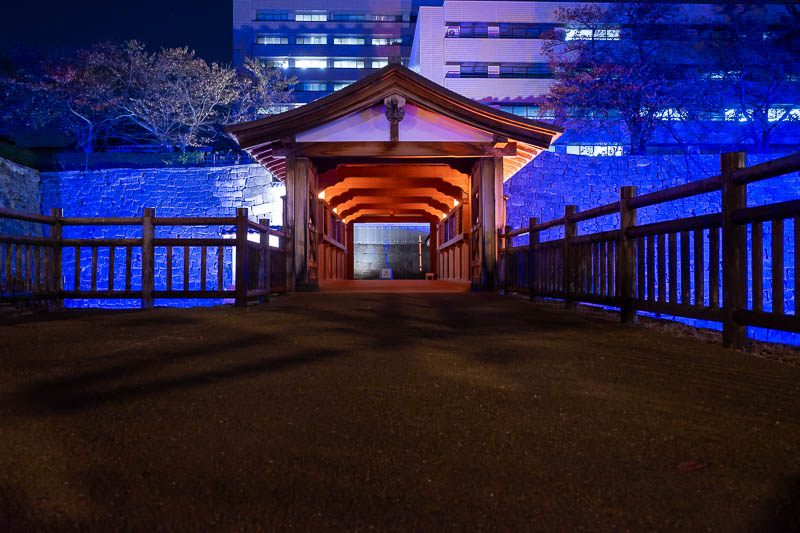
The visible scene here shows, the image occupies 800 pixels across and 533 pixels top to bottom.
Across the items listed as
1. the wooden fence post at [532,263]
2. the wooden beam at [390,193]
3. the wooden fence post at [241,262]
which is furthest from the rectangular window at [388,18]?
the wooden fence post at [241,262]

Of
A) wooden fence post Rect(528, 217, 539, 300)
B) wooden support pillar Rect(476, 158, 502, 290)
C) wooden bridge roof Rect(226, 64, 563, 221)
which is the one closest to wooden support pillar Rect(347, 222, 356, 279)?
wooden bridge roof Rect(226, 64, 563, 221)

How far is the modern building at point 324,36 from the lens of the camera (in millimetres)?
51281

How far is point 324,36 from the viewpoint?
52.7 metres

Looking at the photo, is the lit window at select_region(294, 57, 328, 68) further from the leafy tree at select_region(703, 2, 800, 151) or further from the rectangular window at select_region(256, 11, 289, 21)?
the leafy tree at select_region(703, 2, 800, 151)

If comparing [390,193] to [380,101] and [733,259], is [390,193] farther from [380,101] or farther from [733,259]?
[733,259]

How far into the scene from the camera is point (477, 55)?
41.3 m

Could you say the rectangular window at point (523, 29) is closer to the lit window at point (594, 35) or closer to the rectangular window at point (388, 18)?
the lit window at point (594, 35)

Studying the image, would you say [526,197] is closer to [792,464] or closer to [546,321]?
[546,321]

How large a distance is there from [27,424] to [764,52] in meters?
33.2

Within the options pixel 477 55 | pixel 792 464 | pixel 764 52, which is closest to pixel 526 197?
pixel 764 52

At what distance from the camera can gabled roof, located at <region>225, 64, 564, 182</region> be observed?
9.64 metres

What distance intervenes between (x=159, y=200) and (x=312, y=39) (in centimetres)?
3631

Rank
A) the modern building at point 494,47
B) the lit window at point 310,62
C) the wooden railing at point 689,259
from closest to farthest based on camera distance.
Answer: the wooden railing at point 689,259 → the modern building at point 494,47 → the lit window at point 310,62

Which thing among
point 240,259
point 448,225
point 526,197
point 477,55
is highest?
point 477,55
